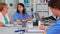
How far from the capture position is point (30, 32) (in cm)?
244

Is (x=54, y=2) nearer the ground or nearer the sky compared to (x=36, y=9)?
nearer the sky

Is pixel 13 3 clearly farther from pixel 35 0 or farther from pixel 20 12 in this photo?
pixel 20 12

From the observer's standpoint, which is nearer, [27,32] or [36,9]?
[27,32]

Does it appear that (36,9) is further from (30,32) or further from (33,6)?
(30,32)

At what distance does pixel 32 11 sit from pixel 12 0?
772 millimetres

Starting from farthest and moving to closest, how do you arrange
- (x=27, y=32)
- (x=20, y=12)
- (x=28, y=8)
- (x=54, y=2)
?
(x=28, y=8), (x=20, y=12), (x=27, y=32), (x=54, y=2)

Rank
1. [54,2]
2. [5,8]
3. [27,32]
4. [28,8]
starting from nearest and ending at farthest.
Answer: [54,2]
[27,32]
[5,8]
[28,8]

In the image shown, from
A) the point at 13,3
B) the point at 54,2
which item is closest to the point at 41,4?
the point at 13,3

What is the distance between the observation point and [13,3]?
573cm

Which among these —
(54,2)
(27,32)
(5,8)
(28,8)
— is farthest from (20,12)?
(54,2)

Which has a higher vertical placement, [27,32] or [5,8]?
[5,8]

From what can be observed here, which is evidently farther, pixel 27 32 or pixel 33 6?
pixel 33 6

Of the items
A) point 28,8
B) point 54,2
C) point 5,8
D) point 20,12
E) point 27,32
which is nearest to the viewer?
point 54,2

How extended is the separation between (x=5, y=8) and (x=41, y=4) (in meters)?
2.38
